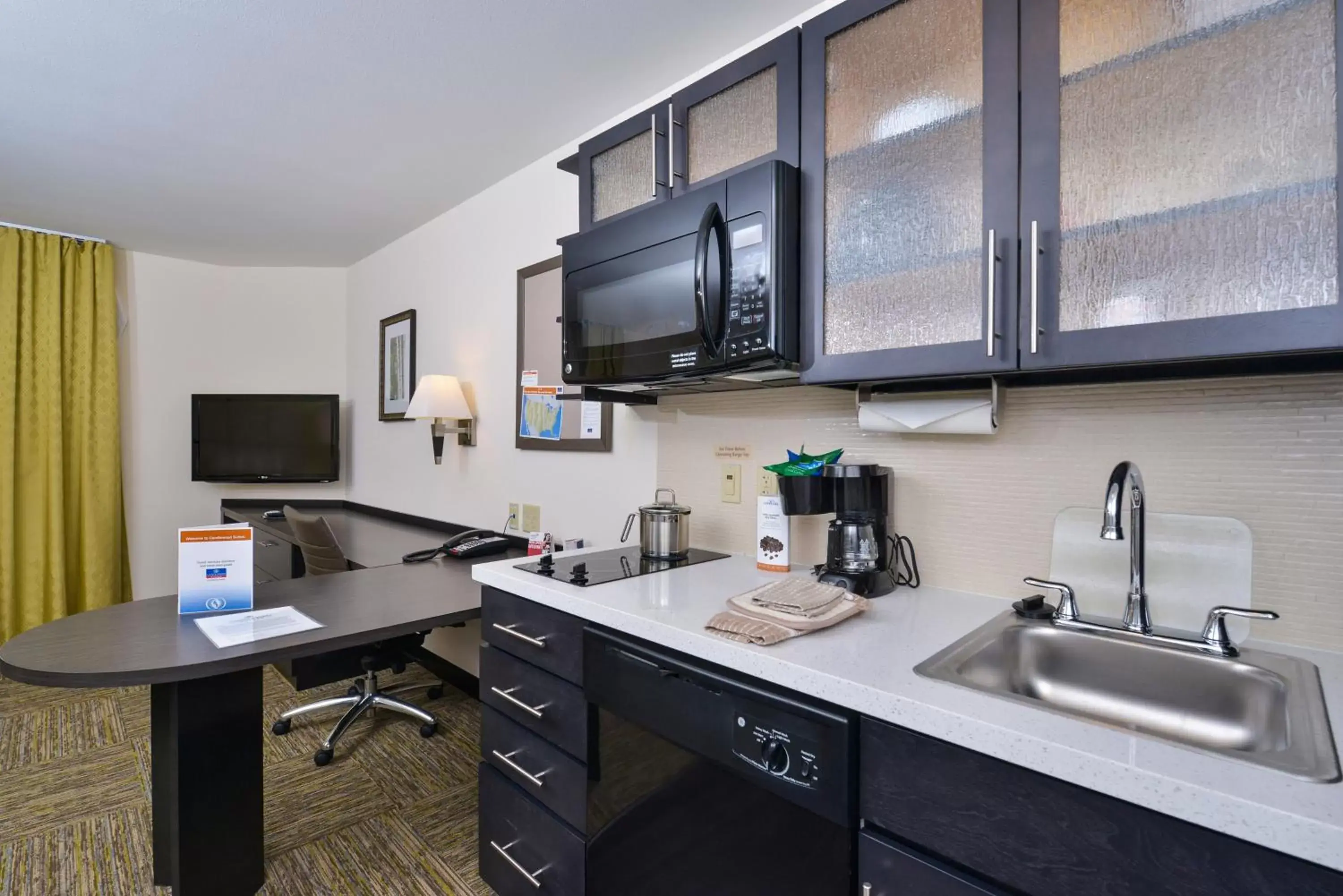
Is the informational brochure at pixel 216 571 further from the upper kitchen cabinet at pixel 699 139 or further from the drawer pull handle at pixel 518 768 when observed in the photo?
the upper kitchen cabinet at pixel 699 139

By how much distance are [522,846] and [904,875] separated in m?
1.06

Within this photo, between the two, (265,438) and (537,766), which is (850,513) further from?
(265,438)

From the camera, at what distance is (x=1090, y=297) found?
1016 mm

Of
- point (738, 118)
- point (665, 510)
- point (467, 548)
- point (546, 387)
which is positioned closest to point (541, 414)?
point (546, 387)

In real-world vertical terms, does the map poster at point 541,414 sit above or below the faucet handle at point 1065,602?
above

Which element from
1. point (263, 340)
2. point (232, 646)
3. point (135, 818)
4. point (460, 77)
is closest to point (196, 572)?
point (232, 646)

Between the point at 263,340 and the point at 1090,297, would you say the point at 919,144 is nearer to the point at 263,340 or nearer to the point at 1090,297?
the point at 1090,297

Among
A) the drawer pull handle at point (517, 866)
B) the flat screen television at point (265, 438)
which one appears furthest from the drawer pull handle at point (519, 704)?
the flat screen television at point (265, 438)

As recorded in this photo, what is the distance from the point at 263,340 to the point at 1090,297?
15.8 feet

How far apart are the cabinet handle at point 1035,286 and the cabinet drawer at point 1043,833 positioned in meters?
0.65

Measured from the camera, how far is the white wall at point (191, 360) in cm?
398

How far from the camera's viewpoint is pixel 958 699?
2.80 ft

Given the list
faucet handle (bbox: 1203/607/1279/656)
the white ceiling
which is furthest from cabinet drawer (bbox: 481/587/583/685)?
the white ceiling

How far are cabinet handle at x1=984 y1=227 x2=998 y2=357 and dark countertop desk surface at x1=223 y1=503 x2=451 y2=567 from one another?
6.94 feet
